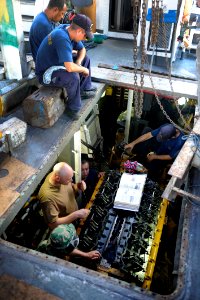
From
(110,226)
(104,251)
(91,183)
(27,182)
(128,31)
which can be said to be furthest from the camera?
(128,31)

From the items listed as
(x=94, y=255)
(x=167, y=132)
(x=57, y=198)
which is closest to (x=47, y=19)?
(x=167, y=132)

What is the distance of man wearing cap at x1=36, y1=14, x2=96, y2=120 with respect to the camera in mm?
4492

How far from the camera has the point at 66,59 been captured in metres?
4.54

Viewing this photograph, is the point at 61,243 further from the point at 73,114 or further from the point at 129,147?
the point at 129,147

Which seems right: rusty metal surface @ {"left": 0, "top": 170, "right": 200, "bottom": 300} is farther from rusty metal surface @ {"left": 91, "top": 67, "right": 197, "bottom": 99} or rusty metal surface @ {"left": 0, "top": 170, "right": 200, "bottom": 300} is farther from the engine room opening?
rusty metal surface @ {"left": 91, "top": 67, "right": 197, "bottom": 99}

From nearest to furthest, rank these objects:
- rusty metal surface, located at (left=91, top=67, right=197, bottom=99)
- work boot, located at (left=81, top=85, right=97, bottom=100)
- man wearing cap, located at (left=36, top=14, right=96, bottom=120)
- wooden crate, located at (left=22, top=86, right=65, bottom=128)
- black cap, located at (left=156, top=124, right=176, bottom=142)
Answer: man wearing cap, located at (left=36, top=14, right=96, bottom=120), wooden crate, located at (left=22, top=86, right=65, bottom=128), work boot, located at (left=81, top=85, right=97, bottom=100), black cap, located at (left=156, top=124, right=176, bottom=142), rusty metal surface, located at (left=91, top=67, right=197, bottom=99)

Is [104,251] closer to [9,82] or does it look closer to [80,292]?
[80,292]

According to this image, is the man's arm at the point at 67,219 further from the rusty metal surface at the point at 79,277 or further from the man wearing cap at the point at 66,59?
the man wearing cap at the point at 66,59

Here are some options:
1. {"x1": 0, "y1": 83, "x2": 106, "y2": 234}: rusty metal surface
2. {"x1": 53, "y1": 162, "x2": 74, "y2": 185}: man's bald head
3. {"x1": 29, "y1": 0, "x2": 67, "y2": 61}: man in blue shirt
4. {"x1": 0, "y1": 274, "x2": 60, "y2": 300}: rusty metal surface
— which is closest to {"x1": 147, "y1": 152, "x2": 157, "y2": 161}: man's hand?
{"x1": 0, "y1": 83, "x2": 106, "y2": 234}: rusty metal surface

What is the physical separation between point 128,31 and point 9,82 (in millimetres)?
5865

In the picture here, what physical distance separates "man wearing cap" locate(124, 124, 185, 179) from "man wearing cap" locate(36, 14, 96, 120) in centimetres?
214

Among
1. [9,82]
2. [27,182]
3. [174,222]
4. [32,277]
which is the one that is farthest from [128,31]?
[32,277]

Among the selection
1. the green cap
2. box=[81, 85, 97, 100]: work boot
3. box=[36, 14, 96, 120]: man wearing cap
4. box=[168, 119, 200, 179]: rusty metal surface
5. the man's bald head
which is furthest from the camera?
box=[81, 85, 97, 100]: work boot

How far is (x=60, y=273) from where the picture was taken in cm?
292
